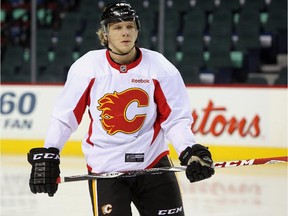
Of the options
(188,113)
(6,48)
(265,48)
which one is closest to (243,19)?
(265,48)

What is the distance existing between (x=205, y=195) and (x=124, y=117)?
3033mm

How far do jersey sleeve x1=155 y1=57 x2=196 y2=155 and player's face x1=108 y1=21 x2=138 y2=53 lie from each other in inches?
7.2

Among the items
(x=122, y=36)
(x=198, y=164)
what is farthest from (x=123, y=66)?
(x=198, y=164)

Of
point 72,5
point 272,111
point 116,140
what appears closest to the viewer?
point 116,140

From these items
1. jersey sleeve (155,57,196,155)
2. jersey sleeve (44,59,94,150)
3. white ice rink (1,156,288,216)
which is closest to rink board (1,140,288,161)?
white ice rink (1,156,288,216)

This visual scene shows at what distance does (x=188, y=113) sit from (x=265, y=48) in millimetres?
6914

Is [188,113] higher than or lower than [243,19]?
higher

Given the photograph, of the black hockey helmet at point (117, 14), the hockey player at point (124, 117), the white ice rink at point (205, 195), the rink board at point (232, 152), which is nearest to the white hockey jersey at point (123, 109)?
the hockey player at point (124, 117)

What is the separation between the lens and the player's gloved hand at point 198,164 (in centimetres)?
297

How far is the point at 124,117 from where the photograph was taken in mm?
3098

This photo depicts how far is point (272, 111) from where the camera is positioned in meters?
8.05

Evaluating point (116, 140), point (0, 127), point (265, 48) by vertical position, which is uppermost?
point (116, 140)

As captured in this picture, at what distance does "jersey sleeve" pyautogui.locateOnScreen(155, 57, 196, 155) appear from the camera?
3.11 metres

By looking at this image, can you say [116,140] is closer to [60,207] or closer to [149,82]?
[149,82]
